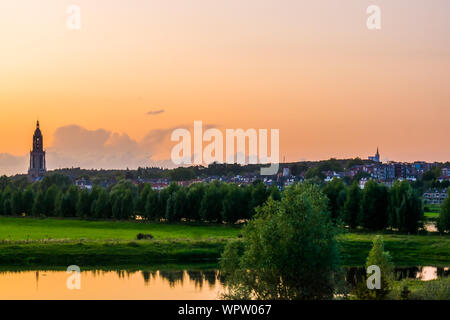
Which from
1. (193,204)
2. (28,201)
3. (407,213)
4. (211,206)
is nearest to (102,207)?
(193,204)

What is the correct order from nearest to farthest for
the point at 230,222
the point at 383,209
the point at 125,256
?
the point at 125,256 < the point at 383,209 < the point at 230,222

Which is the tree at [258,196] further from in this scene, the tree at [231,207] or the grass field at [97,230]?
the grass field at [97,230]

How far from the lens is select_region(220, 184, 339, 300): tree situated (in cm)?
2778

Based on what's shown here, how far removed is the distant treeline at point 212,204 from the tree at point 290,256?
106ft

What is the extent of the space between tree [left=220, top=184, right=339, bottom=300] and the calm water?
705 cm

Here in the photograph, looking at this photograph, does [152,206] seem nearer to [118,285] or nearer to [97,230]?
[97,230]

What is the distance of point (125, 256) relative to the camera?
52.1 m

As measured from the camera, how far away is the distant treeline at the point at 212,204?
6875 centimetres

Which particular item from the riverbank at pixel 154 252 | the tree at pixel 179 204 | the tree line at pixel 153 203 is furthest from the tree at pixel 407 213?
the tree at pixel 179 204

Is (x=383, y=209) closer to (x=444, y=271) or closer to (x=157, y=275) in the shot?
(x=444, y=271)

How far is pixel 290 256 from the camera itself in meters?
27.9

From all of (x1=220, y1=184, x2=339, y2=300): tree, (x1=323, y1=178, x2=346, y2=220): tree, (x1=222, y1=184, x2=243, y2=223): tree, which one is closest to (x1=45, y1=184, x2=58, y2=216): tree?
(x1=222, y1=184, x2=243, y2=223): tree
